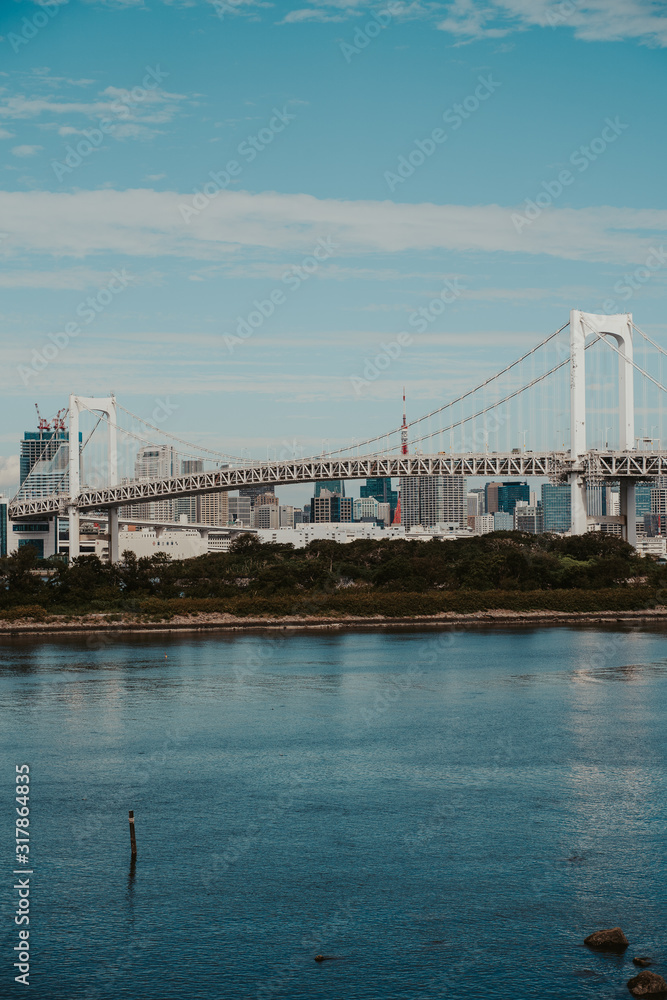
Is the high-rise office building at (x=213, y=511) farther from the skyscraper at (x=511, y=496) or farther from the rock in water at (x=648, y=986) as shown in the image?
the rock in water at (x=648, y=986)

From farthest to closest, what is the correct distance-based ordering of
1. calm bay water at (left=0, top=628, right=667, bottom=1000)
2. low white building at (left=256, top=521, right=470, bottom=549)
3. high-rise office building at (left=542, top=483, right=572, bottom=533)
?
high-rise office building at (left=542, top=483, right=572, bottom=533) → low white building at (left=256, top=521, right=470, bottom=549) → calm bay water at (left=0, top=628, right=667, bottom=1000)

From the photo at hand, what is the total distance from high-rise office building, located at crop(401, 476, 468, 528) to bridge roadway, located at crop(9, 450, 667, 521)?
96.3 m

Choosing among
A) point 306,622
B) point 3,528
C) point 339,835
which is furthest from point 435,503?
point 339,835

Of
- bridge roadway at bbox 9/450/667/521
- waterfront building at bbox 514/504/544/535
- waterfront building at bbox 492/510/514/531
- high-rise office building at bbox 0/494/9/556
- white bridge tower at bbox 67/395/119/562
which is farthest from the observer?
waterfront building at bbox 492/510/514/531

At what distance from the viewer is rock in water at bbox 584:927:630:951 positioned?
884 centimetres

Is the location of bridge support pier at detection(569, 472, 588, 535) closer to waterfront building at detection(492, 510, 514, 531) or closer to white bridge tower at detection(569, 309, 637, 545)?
white bridge tower at detection(569, 309, 637, 545)

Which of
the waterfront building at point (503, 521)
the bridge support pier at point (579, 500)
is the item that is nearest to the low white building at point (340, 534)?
the waterfront building at point (503, 521)

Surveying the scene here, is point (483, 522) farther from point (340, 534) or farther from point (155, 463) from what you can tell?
point (155, 463)

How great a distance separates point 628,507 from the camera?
43.1m

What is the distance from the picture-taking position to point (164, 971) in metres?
8.62

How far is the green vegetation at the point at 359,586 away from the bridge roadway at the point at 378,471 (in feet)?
11.2

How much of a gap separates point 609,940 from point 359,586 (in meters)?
34.3

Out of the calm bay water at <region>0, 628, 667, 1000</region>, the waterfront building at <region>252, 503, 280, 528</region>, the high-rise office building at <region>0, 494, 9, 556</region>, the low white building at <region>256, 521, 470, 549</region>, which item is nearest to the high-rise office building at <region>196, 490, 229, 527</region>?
the waterfront building at <region>252, 503, 280, 528</region>

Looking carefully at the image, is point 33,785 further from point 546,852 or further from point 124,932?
point 546,852
